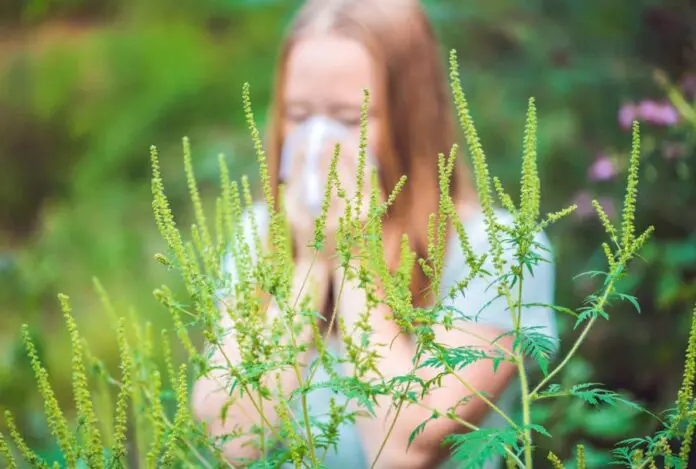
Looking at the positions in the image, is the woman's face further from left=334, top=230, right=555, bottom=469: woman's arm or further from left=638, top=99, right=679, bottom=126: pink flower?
left=638, top=99, right=679, bottom=126: pink flower

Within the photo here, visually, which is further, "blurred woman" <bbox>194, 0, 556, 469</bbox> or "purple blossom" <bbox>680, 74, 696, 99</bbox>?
"purple blossom" <bbox>680, 74, 696, 99</bbox>

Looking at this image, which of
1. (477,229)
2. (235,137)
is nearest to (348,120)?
(477,229)

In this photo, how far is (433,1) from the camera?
298 centimetres

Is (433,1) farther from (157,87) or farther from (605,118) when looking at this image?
(157,87)

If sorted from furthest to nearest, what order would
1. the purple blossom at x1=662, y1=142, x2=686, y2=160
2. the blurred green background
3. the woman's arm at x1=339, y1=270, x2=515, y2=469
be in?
Answer: the blurred green background, the purple blossom at x1=662, y1=142, x2=686, y2=160, the woman's arm at x1=339, y1=270, x2=515, y2=469

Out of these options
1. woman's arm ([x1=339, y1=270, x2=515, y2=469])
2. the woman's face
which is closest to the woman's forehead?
the woman's face

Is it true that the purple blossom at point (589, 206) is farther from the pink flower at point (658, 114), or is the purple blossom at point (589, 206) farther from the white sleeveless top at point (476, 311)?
the white sleeveless top at point (476, 311)

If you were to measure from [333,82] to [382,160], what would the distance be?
0.50 ft

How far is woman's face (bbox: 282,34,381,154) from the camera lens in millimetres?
1422

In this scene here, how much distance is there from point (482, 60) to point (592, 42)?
60 centimetres

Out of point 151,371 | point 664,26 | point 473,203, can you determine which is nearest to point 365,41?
point 473,203

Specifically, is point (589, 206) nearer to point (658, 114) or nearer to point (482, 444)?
point (658, 114)


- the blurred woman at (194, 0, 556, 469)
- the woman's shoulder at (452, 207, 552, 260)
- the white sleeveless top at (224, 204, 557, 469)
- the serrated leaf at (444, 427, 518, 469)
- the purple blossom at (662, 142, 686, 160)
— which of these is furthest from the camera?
the purple blossom at (662, 142, 686, 160)

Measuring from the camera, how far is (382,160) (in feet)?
4.85
